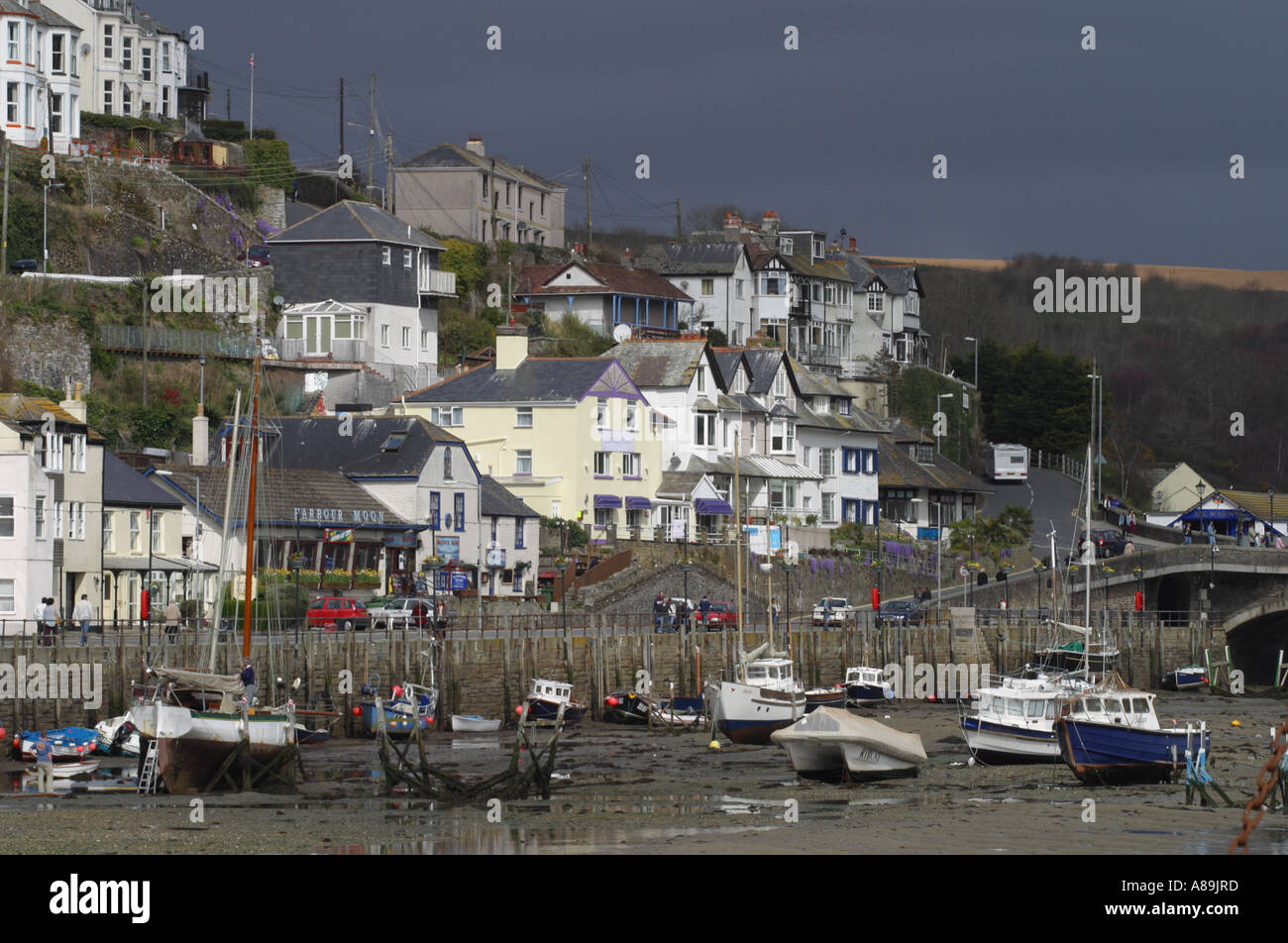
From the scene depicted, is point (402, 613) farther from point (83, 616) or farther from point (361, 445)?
point (361, 445)

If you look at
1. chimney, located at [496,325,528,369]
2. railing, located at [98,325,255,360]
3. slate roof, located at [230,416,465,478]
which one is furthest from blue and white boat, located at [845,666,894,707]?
railing, located at [98,325,255,360]

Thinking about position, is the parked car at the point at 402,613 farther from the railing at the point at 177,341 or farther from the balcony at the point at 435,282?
the balcony at the point at 435,282

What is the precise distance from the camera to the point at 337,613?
64688mm

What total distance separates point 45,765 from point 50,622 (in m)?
9.24

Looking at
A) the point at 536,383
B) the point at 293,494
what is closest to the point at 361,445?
the point at 293,494

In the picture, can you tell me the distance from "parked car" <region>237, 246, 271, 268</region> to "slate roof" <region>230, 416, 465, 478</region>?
2072 cm

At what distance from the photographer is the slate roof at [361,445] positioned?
7869 centimetres

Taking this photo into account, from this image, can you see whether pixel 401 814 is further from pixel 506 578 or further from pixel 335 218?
pixel 335 218

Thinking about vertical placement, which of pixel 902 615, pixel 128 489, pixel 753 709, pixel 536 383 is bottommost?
pixel 753 709

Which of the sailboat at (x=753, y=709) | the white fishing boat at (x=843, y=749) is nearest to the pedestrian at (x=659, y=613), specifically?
the sailboat at (x=753, y=709)

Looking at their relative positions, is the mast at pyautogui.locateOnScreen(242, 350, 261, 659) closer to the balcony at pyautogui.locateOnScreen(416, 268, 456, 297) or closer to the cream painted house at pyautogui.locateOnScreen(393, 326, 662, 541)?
the cream painted house at pyautogui.locateOnScreen(393, 326, 662, 541)

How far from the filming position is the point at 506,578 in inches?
3209
